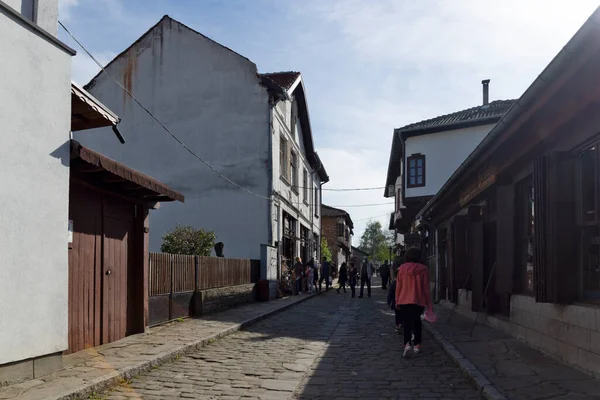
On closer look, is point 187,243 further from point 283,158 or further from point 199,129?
point 283,158

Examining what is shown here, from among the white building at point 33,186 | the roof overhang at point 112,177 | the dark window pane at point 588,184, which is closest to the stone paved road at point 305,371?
the white building at point 33,186

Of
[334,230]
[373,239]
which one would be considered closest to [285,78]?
[334,230]

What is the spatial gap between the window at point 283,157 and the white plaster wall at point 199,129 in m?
2.45

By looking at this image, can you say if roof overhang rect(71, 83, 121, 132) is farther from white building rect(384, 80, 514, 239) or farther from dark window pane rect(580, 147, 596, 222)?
white building rect(384, 80, 514, 239)

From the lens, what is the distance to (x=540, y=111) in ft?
23.4

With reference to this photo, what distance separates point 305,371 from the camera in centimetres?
728

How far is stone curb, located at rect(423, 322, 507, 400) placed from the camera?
5562 mm

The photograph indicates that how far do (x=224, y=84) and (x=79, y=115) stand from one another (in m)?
13.7

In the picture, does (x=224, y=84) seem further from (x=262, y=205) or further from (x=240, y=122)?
(x=262, y=205)

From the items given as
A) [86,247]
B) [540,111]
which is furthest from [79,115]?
[540,111]

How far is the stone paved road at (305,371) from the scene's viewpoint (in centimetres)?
602

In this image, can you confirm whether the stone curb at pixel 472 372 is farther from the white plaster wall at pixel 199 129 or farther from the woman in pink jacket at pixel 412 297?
the white plaster wall at pixel 199 129

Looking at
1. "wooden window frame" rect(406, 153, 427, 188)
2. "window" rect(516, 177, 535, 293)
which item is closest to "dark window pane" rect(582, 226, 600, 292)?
"window" rect(516, 177, 535, 293)

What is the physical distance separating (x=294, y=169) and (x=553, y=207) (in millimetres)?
20927
